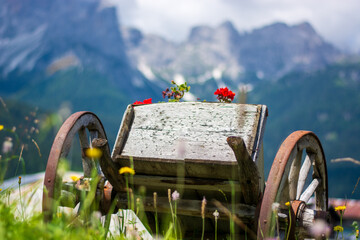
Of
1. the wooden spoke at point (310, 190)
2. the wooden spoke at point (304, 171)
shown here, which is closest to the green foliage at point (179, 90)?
the wooden spoke at point (304, 171)

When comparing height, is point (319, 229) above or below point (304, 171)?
below

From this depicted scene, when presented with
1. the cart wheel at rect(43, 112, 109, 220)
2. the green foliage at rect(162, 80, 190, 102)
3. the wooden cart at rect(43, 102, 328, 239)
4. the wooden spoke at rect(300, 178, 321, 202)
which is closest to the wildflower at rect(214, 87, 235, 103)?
the green foliage at rect(162, 80, 190, 102)

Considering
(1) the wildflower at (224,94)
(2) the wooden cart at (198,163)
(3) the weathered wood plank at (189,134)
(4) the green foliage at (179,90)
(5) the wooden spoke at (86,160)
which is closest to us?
(2) the wooden cart at (198,163)

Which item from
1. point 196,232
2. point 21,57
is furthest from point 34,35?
point 196,232

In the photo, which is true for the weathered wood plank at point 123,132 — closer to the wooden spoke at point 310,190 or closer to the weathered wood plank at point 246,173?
the weathered wood plank at point 246,173

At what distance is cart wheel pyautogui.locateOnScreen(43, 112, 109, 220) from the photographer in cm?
249

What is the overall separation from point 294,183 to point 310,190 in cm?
43

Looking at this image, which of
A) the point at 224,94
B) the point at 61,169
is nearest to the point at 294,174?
the point at 224,94

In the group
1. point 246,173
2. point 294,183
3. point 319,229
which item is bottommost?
point 319,229

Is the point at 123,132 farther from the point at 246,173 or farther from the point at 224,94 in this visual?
the point at 224,94

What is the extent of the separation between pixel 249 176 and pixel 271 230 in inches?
13.8

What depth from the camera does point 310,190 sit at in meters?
3.50

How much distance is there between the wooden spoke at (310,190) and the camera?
3422mm

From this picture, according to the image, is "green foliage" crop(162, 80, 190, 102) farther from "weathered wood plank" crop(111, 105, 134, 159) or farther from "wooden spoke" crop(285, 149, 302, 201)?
"wooden spoke" crop(285, 149, 302, 201)
